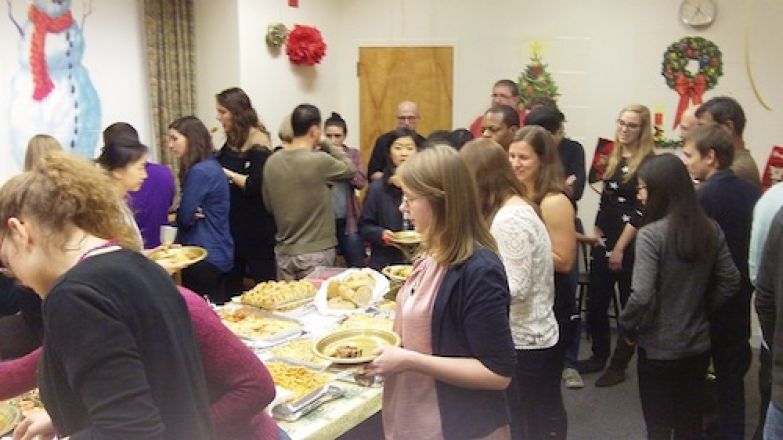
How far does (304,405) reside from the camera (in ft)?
6.04

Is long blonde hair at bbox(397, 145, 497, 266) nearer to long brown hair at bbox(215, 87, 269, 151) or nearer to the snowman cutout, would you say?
long brown hair at bbox(215, 87, 269, 151)

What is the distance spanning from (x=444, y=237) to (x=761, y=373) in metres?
1.64

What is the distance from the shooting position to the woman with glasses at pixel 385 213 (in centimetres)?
340

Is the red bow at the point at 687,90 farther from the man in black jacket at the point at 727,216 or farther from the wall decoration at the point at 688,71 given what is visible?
the man in black jacket at the point at 727,216

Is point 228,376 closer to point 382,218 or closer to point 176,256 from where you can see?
point 176,256

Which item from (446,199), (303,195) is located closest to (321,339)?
(446,199)

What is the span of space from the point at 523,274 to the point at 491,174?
333mm

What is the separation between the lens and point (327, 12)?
18.7ft

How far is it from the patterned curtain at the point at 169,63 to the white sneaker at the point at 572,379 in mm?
2994

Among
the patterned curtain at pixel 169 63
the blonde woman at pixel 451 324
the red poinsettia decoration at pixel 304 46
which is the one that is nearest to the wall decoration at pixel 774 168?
the red poinsettia decoration at pixel 304 46

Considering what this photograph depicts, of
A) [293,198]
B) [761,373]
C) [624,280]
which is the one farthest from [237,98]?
[761,373]

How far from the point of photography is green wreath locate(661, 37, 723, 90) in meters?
4.58

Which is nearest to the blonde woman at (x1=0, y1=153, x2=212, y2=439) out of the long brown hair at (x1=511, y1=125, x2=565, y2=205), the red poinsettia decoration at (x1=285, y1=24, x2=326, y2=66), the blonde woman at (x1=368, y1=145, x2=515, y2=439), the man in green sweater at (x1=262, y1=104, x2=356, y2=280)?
the blonde woman at (x1=368, y1=145, x2=515, y2=439)

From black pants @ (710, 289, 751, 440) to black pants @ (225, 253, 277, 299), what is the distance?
238 centimetres
